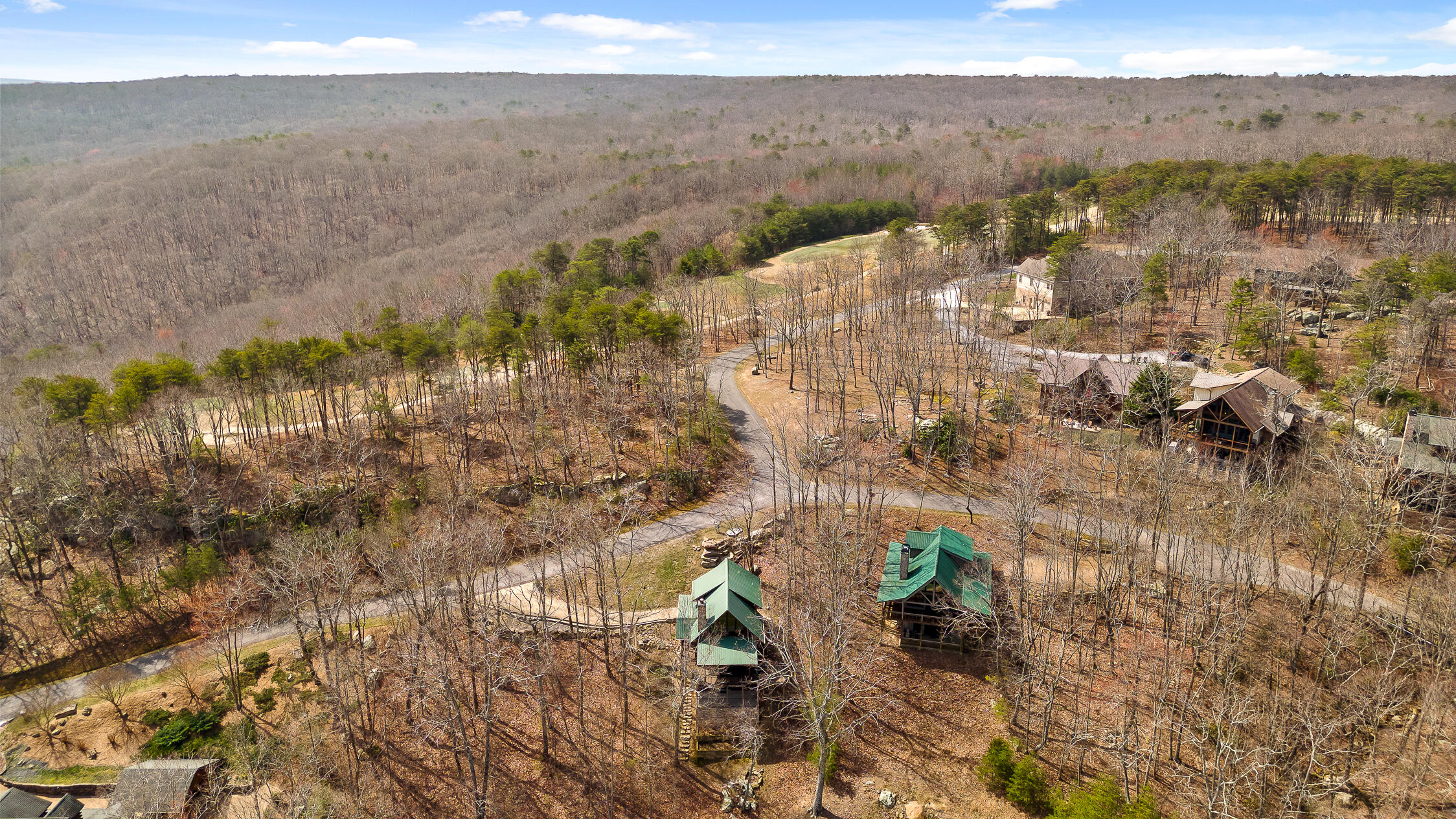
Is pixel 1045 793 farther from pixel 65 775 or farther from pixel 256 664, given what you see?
pixel 65 775

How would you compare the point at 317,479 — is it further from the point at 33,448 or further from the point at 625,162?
the point at 625,162

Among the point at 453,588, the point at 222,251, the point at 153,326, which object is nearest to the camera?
the point at 453,588

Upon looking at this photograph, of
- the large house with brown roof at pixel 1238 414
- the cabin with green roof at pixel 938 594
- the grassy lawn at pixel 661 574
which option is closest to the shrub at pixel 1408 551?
the large house with brown roof at pixel 1238 414

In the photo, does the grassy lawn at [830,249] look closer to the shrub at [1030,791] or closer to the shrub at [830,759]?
the shrub at [830,759]

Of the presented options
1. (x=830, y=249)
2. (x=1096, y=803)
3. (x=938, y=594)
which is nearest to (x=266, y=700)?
(x=938, y=594)

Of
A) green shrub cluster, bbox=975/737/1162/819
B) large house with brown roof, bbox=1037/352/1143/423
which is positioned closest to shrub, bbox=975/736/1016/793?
green shrub cluster, bbox=975/737/1162/819

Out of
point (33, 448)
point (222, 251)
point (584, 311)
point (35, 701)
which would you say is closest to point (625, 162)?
point (222, 251)
